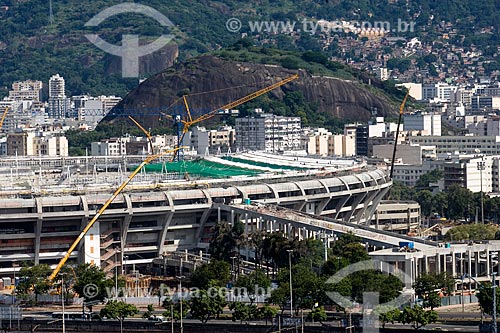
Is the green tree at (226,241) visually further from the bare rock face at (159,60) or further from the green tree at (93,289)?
the bare rock face at (159,60)

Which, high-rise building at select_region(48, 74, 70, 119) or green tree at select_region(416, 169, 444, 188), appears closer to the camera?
green tree at select_region(416, 169, 444, 188)

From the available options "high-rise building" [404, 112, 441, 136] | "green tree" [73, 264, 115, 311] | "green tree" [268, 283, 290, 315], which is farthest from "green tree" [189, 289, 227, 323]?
"high-rise building" [404, 112, 441, 136]

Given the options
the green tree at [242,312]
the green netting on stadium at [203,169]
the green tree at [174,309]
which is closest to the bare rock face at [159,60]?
the green netting on stadium at [203,169]

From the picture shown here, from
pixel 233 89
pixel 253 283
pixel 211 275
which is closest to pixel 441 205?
pixel 211 275

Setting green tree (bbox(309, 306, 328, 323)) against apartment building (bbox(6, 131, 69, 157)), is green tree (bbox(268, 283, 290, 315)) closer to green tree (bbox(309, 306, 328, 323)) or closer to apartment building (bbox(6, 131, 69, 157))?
green tree (bbox(309, 306, 328, 323))

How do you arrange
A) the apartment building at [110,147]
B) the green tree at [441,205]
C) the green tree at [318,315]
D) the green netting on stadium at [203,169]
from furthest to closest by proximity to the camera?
the apartment building at [110,147] → the green tree at [441,205] → the green netting on stadium at [203,169] → the green tree at [318,315]

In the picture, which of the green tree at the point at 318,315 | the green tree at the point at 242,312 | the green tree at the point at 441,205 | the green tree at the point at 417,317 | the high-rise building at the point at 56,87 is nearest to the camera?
the green tree at the point at 417,317

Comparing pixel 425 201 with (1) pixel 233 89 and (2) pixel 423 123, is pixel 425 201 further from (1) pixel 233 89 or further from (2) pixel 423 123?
(1) pixel 233 89
